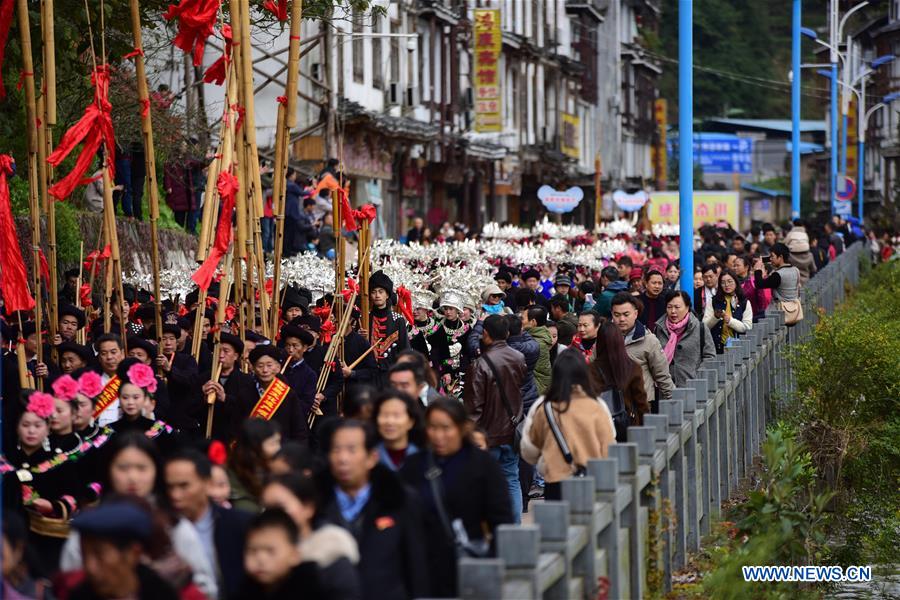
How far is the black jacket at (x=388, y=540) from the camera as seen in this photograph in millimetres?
6562

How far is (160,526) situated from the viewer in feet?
19.2

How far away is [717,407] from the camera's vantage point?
12.2 m

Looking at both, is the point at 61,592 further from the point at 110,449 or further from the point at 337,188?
the point at 337,188

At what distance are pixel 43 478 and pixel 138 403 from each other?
0.69 metres

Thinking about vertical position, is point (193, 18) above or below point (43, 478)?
above

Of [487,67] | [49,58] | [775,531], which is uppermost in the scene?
[487,67]

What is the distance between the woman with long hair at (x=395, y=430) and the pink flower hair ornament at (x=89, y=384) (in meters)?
2.37

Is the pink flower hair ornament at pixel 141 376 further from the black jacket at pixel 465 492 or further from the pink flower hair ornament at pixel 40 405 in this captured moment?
the black jacket at pixel 465 492

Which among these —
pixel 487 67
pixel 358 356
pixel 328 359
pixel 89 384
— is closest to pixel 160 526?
pixel 89 384

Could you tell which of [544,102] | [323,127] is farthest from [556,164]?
[323,127]

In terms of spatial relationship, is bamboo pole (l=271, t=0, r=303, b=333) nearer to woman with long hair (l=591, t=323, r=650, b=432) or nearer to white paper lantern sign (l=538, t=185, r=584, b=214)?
woman with long hair (l=591, t=323, r=650, b=432)

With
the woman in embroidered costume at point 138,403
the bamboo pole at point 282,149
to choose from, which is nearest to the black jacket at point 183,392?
the bamboo pole at point 282,149

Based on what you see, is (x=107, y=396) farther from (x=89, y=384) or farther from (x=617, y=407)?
(x=617, y=407)

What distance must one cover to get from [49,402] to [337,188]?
18.0 feet
